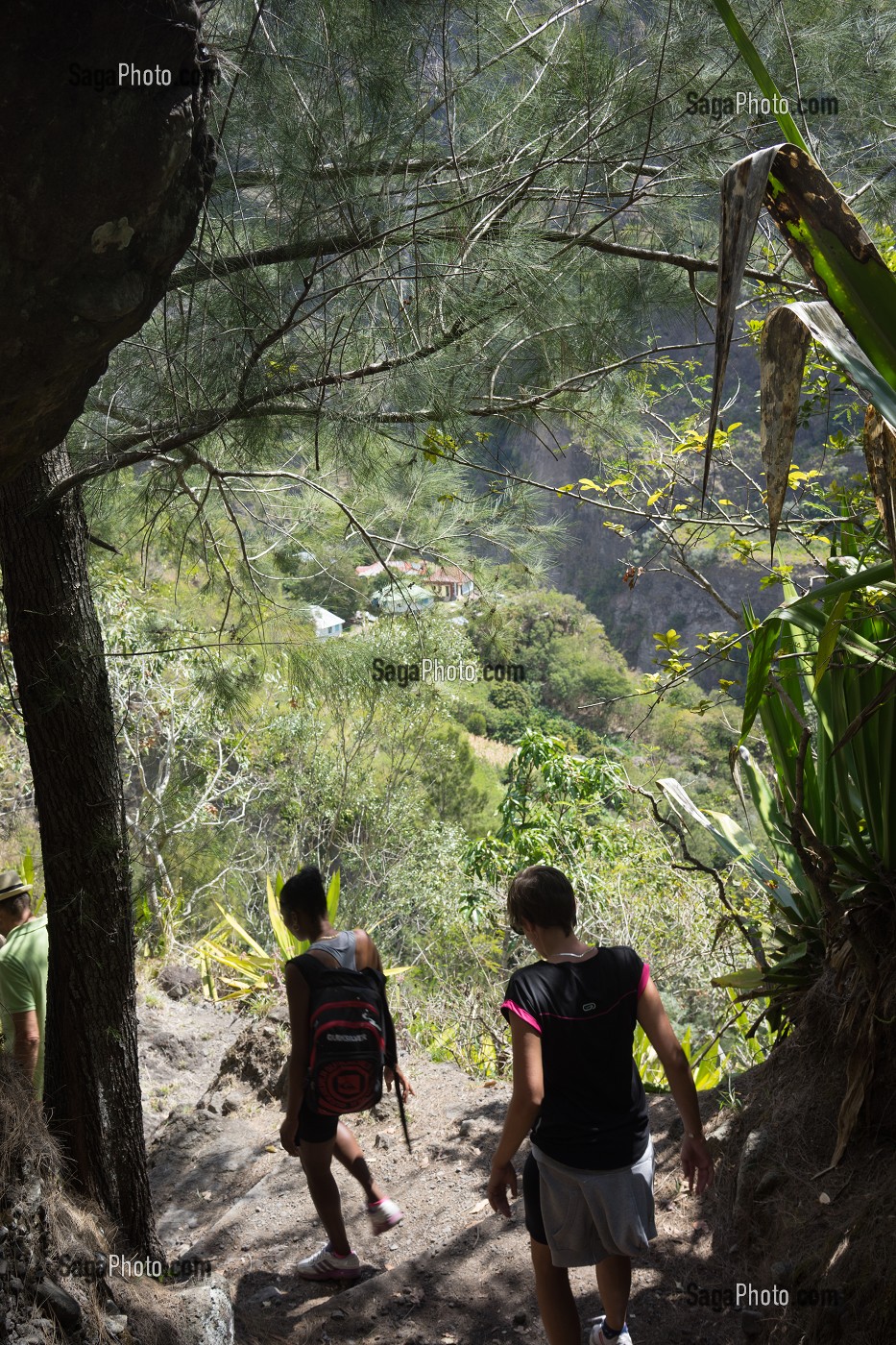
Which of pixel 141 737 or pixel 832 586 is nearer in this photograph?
pixel 832 586

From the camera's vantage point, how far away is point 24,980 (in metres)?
2.46

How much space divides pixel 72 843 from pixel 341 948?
2.30ft

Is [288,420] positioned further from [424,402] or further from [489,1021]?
[489,1021]

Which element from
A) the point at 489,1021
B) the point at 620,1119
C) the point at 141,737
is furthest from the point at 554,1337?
the point at 141,737

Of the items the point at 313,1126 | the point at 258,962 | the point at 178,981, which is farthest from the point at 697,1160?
the point at 178,981

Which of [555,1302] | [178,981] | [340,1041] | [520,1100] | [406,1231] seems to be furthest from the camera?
[178,981]

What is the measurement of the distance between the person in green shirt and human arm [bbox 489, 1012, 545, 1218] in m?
1.21

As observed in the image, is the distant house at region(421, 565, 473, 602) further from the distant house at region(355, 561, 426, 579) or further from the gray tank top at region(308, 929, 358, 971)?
the gray tank top at region(308, 929, 358, 971)

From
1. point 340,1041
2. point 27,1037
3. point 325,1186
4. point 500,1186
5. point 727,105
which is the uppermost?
point 727,105

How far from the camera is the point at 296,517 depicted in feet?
12.2

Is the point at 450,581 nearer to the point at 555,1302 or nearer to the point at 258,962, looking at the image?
the point at 555,1302

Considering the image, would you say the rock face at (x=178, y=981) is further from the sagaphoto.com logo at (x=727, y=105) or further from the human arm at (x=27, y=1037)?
the sagaphoto.com logo at (x=727, y=105)

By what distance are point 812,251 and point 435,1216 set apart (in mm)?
2787

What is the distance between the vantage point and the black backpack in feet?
7.58
